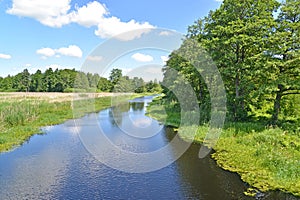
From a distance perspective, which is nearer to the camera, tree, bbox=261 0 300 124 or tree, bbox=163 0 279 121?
tree, bbox=261 0 300 124

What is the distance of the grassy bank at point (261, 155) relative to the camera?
13.7m

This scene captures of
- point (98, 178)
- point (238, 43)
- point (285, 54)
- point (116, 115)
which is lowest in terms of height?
point (98, 178)

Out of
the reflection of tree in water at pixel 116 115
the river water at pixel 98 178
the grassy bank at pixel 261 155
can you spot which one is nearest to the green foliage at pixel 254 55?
the grassy bank at pixel 261 155

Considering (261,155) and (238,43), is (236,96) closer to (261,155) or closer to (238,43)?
(238,43)

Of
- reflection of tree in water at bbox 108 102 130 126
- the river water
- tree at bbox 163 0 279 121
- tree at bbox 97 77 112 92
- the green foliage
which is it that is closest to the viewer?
the river water

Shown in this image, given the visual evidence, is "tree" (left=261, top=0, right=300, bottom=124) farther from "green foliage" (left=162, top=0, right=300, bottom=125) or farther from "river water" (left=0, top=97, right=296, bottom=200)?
"river water" (left=0, top=97, right=296, bottom=200)

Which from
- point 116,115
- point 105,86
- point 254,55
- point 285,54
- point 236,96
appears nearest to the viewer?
point 285,54

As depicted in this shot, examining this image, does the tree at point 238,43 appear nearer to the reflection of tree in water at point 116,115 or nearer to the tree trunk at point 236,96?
the tree trunk at point 236,96

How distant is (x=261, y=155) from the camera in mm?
16641

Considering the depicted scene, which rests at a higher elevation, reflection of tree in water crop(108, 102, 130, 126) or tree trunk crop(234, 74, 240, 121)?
tree trunk crop(234, 74, 240, 121)

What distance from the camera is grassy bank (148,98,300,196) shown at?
13.7 meters

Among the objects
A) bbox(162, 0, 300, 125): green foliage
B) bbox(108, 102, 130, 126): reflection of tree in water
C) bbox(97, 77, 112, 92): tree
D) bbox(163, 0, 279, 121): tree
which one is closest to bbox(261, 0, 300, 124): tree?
bbox(162, 0, 300, 125): green foliage

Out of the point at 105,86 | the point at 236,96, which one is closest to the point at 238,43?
the point at 236,96

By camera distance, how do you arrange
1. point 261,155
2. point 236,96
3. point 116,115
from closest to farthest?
point 261,155, point 236,96, point 116,115
